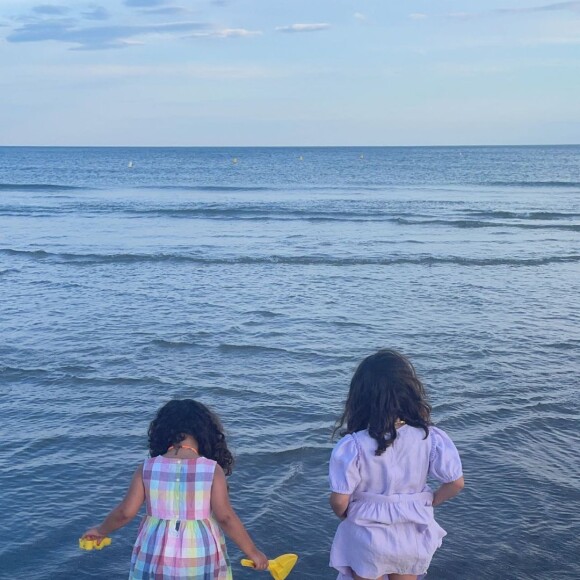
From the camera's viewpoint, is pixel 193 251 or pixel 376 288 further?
pixel 193 251

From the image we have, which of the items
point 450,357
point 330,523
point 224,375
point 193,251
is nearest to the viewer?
point 330,523

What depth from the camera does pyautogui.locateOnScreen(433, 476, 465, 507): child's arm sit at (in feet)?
11.8

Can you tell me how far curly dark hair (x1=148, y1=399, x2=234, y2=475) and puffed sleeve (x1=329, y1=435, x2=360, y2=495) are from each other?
49cm

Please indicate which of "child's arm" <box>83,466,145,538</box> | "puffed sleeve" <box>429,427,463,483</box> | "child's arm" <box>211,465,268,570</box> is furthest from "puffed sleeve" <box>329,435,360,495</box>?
"child's arm" <box>83,466,145,538</box>

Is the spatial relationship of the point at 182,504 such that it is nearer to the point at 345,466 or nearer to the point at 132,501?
the point at 132,501

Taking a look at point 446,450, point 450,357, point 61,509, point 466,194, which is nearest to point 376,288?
point 450,357

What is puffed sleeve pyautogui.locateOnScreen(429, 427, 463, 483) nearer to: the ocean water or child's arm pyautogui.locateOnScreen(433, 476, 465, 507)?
child's arm pyautogui.locateOnScreen(433, 476, 465, 507)

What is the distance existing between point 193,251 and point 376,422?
17.3 metres

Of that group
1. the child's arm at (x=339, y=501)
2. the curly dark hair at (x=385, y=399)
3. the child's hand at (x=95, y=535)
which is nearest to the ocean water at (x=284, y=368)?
the child's hand at (x=95, y=535)

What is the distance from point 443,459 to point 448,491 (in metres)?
0.16

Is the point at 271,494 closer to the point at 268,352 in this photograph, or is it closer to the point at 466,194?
the point at 268,352

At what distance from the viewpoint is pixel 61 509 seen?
5.93 m

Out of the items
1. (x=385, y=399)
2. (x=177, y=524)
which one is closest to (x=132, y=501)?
(x=177, y=524)

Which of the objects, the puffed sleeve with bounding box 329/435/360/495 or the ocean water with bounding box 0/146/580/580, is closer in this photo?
the puffed sleeve with bounding box 329/435/360/495
